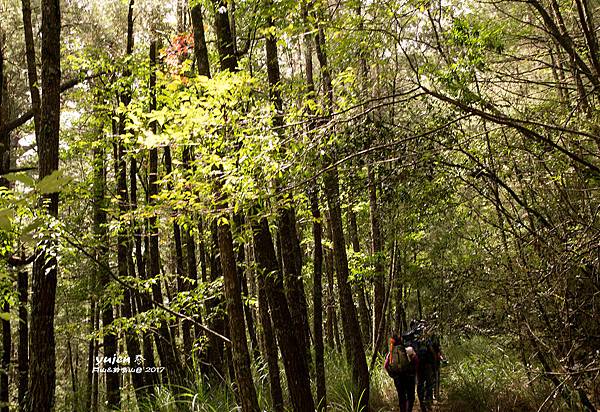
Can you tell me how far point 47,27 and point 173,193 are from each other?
3341 mm

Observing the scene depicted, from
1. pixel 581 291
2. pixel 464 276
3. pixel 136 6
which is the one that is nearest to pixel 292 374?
pixel 464 276

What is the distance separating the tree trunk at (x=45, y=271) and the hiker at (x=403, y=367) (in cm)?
538

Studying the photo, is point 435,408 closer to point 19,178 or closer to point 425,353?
point 425,353

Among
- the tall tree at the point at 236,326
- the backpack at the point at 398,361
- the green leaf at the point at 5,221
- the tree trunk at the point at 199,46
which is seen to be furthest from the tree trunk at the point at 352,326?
the green leaf at the point at 5,221

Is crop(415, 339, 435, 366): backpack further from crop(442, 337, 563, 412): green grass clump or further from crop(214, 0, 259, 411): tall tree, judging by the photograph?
crop(214, 0, 259, 411): tall tree

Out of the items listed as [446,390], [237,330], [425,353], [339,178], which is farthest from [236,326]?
[446,390]

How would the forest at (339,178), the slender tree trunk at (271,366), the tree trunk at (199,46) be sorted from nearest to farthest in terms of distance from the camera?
the forest at (339,178), the tree trunk at (199,46), the slender tree trunk at (271,366)

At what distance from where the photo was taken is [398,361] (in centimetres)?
873

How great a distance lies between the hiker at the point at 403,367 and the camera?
8758 millimetres

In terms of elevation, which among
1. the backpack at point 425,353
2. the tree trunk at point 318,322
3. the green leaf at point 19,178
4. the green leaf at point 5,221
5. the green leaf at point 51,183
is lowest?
the backpack at point 425,353

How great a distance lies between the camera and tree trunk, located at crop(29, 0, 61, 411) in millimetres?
5812

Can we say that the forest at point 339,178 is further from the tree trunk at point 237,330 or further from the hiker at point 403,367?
the hiker at point 403,367

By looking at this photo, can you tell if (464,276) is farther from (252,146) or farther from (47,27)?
(47,27)

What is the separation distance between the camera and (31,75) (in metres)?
7.83
